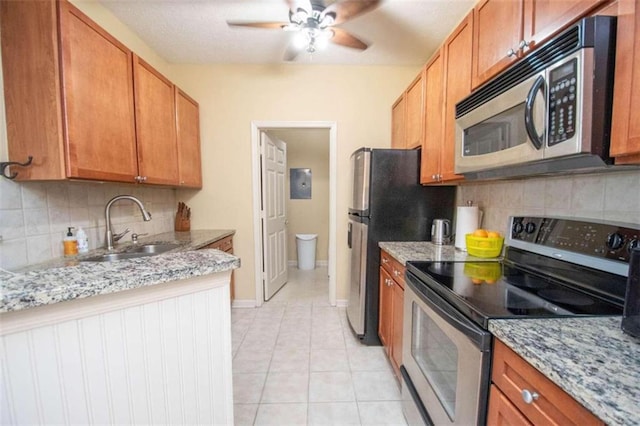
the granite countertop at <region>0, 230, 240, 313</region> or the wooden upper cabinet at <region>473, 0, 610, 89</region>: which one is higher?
the wooden upper cabinet at <region>473, 0, 610, 89</region>

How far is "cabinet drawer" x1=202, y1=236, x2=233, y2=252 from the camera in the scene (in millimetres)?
2381

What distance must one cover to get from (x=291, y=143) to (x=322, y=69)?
1.78 m

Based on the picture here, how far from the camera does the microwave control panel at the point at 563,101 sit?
0.80 metres

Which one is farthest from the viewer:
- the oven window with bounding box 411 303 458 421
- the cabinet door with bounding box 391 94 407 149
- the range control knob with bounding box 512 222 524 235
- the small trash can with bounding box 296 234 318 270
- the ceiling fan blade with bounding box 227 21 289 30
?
the small trash can with bounding box 296 234 318 270

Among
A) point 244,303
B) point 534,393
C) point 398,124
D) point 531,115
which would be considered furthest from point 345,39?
point 244,303

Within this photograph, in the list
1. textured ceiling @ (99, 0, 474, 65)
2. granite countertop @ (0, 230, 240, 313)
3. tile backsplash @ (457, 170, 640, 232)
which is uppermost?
textured ceiling @ (99, 0, 474, 65)

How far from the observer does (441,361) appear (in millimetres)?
1116

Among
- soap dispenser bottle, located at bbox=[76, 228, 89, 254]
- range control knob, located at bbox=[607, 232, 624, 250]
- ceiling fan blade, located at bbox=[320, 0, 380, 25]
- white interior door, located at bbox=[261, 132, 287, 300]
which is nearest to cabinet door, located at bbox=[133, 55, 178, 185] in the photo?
soap dispenser bottle, located at bbox=[76, 228, 89, 254]

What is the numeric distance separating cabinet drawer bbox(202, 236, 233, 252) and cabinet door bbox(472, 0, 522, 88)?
Answer: 227 cm

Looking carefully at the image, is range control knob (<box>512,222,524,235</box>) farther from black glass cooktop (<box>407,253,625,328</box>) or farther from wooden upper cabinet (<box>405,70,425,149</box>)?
wooden upper cabinet (<box>405,70,425,149</box>)

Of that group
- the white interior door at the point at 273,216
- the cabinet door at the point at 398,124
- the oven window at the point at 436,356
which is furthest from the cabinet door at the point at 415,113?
the white interior door at the point at 273,216

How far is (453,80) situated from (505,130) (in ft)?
2.22

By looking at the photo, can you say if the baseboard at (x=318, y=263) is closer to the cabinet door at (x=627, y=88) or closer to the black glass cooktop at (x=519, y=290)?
the black glass cooktop at (x=519, y=290)

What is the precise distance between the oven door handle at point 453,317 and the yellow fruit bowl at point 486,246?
54cm
